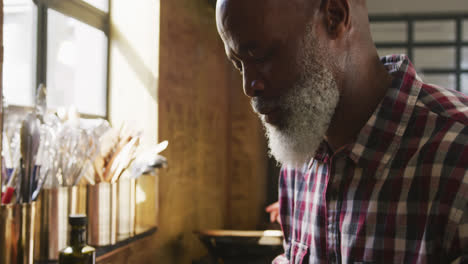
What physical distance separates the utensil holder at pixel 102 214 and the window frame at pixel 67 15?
39 centimetres

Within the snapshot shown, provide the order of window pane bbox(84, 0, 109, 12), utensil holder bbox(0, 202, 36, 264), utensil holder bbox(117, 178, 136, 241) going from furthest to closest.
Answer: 1. window pane bbox(84, 0, 109, 12)
2. utensil holder bbox(117, 178, 136, 241)
3. utensil holder bbox(0, 202, 36, 264)

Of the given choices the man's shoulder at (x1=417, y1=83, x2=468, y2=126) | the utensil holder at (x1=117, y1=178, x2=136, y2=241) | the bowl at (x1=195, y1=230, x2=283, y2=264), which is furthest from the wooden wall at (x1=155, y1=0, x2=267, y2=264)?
Result: the man's shoulder at (x1=417, y1=83, x2=468, y2=126)

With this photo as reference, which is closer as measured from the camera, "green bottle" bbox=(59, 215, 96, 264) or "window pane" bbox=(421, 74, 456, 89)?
"green bottle" bbox=(59, 215, 96, 264)

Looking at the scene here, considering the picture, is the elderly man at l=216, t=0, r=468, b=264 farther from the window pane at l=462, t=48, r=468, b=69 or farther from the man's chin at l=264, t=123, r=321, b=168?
the window pane at l=462, t=48, r=468, b=69

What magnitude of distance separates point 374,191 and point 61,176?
0.75 metres

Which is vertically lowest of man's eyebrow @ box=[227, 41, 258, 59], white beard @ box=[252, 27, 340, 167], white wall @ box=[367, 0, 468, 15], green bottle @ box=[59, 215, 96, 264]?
green bottle @ box=[59, 215, 96, 264]

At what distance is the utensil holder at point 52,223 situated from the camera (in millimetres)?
1088

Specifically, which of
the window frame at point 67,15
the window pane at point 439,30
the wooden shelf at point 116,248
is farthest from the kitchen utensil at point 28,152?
the window pane at point 439,30

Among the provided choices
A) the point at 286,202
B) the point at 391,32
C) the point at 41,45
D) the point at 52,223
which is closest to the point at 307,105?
the point at 286,202

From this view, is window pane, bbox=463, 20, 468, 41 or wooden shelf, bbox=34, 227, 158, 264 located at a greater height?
window pane, bbox=463, 20, 468, 41

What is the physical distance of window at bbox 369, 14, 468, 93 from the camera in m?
3.25

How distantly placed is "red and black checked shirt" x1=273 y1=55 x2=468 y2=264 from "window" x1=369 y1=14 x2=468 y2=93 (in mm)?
2575

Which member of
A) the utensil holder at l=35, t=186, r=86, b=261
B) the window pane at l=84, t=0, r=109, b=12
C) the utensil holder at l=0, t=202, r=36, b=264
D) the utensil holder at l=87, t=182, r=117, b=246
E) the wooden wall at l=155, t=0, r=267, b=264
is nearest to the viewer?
the utensil holder at l=0, t=202, r=36, b=264

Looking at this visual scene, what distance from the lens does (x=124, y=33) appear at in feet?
5.98
